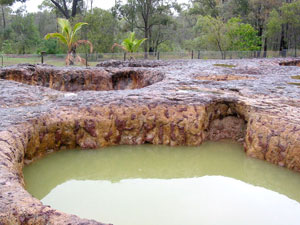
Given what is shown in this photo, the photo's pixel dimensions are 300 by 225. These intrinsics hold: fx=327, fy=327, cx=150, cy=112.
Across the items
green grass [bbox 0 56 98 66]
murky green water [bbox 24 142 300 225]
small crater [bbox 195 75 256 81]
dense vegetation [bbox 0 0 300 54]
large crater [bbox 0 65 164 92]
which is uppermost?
dense vegetation [bbox 0 0 300 54]

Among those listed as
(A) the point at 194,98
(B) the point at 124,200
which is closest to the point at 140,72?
(A) the point at 194,98

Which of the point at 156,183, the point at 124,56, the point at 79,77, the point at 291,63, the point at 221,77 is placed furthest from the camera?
the point at 124,56

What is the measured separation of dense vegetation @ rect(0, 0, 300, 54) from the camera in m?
21.4

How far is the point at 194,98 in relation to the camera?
5.36m

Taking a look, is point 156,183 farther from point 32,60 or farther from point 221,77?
point 32,60

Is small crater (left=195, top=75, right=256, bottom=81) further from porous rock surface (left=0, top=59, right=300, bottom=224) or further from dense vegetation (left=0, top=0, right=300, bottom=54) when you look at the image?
dense vegetation (left=0, top=0, right=300, bottom=54)

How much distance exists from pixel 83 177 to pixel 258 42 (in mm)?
19226

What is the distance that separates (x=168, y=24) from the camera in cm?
2812

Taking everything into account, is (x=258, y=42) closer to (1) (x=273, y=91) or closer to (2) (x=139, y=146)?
(1) (x=273, y=91)

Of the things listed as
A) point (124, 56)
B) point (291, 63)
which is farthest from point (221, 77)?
point (124, 56)

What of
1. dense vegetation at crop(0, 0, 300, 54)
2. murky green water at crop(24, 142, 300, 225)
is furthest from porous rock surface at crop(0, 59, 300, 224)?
dense vegetation at crop(0, 0, 300, 54)

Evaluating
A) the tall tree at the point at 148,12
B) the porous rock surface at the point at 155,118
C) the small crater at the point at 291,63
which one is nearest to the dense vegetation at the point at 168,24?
the tall tree at the point at 148,12

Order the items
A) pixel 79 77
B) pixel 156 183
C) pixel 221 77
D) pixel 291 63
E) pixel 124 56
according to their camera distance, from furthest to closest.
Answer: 1. pixel 124 56
2. pixel 291 63
3. pixel 79 77
4. pixel 221 77
5. pixel 156 183

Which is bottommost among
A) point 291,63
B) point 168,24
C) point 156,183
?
point 156,183
